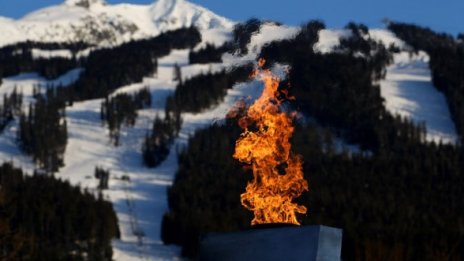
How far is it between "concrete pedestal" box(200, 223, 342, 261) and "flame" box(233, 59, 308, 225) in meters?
1.76

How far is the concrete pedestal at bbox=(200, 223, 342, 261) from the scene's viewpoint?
79.6 ft

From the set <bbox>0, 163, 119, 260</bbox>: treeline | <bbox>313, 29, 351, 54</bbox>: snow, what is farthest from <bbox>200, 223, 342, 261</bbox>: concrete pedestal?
<bbox>0, 163, 119, 260</bbox>: treeline

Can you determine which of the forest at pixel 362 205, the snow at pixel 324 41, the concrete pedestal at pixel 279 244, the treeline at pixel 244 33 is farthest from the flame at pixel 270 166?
the forest at pixel 362 205

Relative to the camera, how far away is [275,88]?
31.2m

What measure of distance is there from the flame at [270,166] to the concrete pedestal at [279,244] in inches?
69.4

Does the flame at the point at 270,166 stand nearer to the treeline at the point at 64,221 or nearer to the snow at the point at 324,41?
the snow at the point at 324,41

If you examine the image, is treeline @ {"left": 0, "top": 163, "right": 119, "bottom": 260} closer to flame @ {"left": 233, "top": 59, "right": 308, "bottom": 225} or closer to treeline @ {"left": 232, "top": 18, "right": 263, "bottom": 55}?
A: treeline @ {"left": 232, "top": 18, "right": 263, "bottom": 55}

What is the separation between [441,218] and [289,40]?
11268cm

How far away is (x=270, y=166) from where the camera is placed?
2938 cm

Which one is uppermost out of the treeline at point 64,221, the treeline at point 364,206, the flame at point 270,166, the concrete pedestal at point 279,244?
the flame at point 270,166

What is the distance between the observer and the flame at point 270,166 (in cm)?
2852

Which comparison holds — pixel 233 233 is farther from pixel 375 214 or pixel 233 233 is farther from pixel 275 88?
pixel 375 214

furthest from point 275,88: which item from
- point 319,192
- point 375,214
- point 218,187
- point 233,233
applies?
point 218,187

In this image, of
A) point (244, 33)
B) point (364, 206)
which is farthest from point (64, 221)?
point (244, 33)
